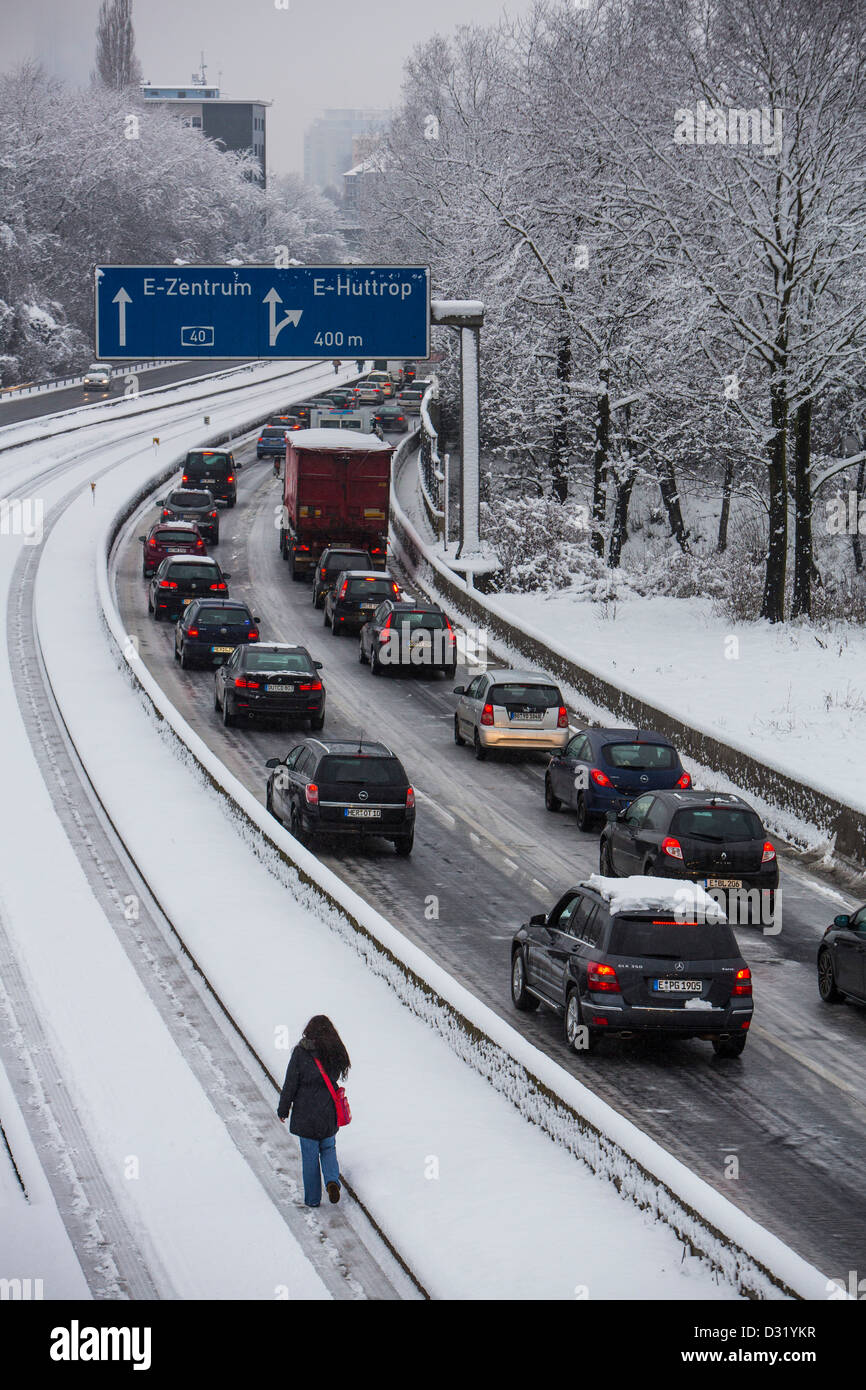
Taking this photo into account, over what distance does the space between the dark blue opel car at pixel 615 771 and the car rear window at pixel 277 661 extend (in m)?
6.85

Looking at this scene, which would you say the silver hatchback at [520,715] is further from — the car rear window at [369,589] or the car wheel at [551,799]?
the car rear window at [369,589]

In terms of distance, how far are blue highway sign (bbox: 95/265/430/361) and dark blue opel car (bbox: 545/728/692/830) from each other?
50.4ft

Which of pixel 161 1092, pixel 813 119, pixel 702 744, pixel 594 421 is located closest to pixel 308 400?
pixel 594 421

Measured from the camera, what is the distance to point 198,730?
3112cm

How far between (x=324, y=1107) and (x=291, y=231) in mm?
179995

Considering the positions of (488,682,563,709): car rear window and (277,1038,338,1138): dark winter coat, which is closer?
(277,1038,338,1138): dark winter coat

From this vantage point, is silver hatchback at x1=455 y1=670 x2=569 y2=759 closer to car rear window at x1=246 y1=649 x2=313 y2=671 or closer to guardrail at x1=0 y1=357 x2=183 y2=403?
car rear window at x1=246 y1=649 x2=313 y2=671

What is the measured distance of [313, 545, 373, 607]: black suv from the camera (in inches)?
1756

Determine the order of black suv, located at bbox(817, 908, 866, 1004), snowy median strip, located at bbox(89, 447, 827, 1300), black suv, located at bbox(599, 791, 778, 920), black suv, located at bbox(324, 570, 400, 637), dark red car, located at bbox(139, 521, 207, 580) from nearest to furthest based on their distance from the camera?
snowy median strip, located at bbox(89, 447, 827, 1300) < black suv, located at bbox(817, 908, 866, 1004) < black suv, located at bbox(599, 791, 778, 920) < black suv, located at bbox(324, 570, 400, 637) < dark red car, located at bbox(139, 521, 207, 580)

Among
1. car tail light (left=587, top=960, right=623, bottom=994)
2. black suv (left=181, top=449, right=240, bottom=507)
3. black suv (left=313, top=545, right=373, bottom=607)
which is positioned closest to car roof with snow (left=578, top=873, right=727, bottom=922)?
car tail light (left=587, top=960, right=623, bottom=994)

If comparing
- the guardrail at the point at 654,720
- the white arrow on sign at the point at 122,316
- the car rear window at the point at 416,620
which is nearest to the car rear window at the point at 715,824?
the guardrail at the point at 654,720

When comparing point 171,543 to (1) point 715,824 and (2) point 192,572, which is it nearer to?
(2) point 192,572

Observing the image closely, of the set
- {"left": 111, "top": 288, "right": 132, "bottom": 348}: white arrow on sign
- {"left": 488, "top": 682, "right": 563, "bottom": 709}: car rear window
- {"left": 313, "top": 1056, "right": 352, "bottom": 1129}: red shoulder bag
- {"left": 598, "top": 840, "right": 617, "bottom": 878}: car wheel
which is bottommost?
{"left": 598, "top": 840, "right": 617, "bottom": 878}: car wheel

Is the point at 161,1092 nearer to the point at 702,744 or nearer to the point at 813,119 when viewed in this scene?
the point at 702,744
